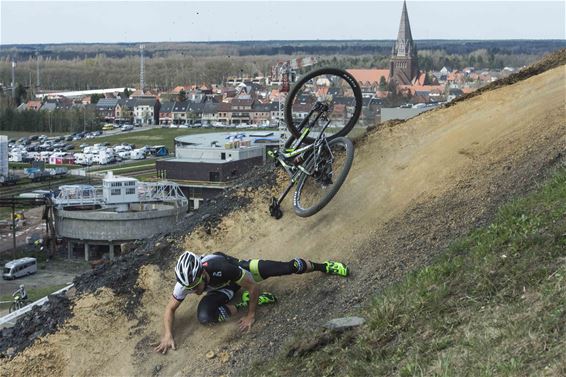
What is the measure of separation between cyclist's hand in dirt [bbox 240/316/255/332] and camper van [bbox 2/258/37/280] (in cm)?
2879

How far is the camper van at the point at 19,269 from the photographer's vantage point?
112 feet

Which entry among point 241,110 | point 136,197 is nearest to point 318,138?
point 136,197


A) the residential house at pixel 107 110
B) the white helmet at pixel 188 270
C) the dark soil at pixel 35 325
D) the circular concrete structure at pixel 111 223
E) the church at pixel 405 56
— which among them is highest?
the church at pixel 405 56

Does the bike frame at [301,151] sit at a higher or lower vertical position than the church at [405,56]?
lower

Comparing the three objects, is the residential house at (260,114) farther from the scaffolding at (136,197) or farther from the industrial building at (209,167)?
the scaffolding at (136,197)

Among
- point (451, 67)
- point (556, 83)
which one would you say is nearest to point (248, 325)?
point (556, 83)

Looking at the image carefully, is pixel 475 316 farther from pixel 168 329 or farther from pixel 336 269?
pixel 168 329

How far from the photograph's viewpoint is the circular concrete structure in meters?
40.1

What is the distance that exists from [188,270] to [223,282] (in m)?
0.57

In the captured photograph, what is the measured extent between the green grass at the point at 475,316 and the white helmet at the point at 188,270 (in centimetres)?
123

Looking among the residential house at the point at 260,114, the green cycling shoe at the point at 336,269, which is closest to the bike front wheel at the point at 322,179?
the green cycling shoe at the point at 336,269

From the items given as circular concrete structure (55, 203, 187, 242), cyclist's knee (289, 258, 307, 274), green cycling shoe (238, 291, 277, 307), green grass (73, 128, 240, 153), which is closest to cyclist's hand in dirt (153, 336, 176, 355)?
green cycling shoe (238, 291, 277, 307)

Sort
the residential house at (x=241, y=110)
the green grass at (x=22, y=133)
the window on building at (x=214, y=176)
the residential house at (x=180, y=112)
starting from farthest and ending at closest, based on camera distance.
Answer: the residential house at (x=180, y=112)
the residential house at (x=241, y=110)
the green grass at (x=22, y=133)
the window on building at (x=214, y=176)

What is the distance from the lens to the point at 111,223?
4009 centimetres
